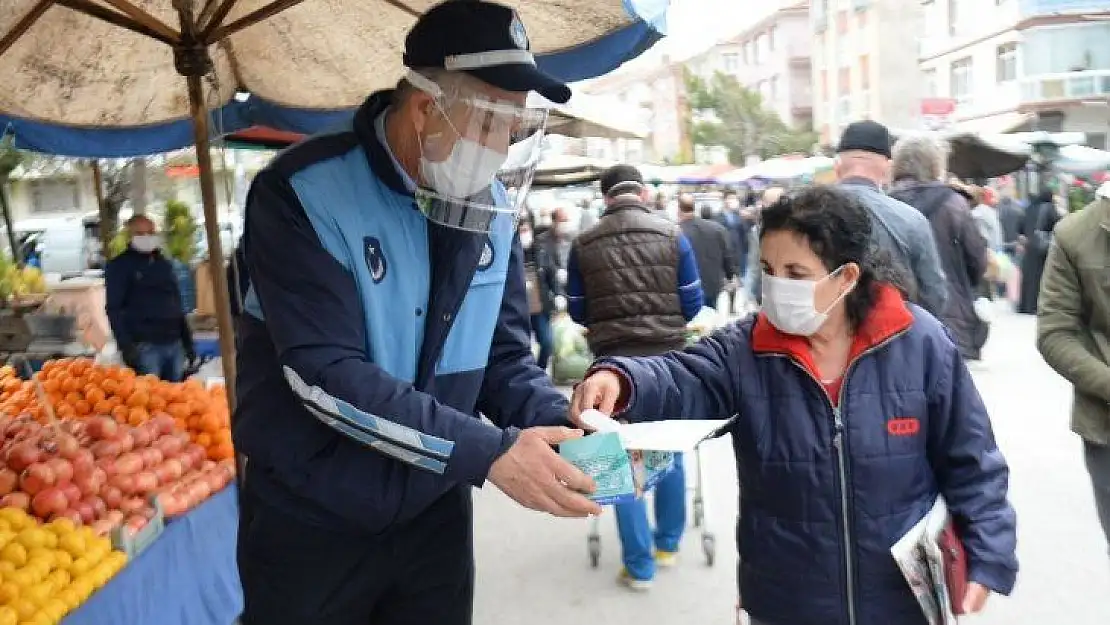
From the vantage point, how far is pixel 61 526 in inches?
140

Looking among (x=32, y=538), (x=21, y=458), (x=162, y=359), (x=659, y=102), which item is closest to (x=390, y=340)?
(x=32, y=538)

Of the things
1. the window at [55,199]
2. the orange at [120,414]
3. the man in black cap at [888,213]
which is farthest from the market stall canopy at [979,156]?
the window at [55,199]

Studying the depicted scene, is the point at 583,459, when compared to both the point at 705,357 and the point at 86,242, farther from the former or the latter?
the point at 86,242

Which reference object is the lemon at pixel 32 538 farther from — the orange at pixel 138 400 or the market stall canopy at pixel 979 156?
the market stall canopy at pixel 979 156

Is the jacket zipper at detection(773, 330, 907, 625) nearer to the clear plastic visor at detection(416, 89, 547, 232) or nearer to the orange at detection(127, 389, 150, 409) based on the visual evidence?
the clear plastic visor at detection(416, 89, 547, 232)

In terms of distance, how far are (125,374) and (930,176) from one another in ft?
14.6

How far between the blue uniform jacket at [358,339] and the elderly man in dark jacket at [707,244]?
8.57 m

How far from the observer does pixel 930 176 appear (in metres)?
5.18

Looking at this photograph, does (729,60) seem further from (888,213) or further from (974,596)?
(974,596)

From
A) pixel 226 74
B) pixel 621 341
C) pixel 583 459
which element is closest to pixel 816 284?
pixel 583 459

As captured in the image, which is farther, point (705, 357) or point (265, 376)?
point (705, 357)

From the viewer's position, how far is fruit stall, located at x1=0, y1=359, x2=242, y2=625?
3295 millimetres

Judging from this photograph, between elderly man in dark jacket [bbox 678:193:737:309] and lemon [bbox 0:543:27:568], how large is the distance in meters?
8.01

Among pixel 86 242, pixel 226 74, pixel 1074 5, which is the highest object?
pixel 1074 5
